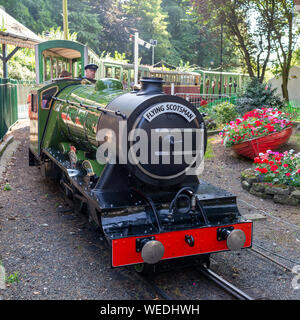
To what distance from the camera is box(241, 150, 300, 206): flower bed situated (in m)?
6.61

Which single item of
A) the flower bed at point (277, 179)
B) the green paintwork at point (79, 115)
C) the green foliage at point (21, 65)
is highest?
the green foliage at point (21, 65)

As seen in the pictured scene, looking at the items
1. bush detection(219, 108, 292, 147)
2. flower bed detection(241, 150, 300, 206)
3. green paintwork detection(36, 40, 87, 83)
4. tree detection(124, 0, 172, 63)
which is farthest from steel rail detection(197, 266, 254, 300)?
tree detection(124, 0, 172, 63)

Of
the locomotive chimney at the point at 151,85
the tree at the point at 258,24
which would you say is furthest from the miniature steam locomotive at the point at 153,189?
the tree at the point at 258,24

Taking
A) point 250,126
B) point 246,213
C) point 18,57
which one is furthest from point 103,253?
point 18,57

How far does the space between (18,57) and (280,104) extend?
23785 millimetres

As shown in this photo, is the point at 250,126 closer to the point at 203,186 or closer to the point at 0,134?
the point at 203,186

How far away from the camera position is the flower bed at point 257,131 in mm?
8734

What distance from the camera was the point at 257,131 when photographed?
29.2ft

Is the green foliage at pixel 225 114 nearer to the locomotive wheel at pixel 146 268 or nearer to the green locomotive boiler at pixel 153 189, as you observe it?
the green locomotive boiler at pixel 153 189

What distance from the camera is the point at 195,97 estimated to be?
18953mm

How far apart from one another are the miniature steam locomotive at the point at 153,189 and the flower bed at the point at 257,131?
4549 mm

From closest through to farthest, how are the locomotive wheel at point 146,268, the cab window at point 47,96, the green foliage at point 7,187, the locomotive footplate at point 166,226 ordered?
the locomotive footplate at point 166,226, the locomotive wheel at point 146,268, the cab window at point 47,96, the green foliage at point 7,187

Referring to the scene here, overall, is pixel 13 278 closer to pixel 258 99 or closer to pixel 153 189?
pixel 153 189

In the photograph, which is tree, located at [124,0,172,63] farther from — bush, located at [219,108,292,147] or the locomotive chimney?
the locomotive chimney
